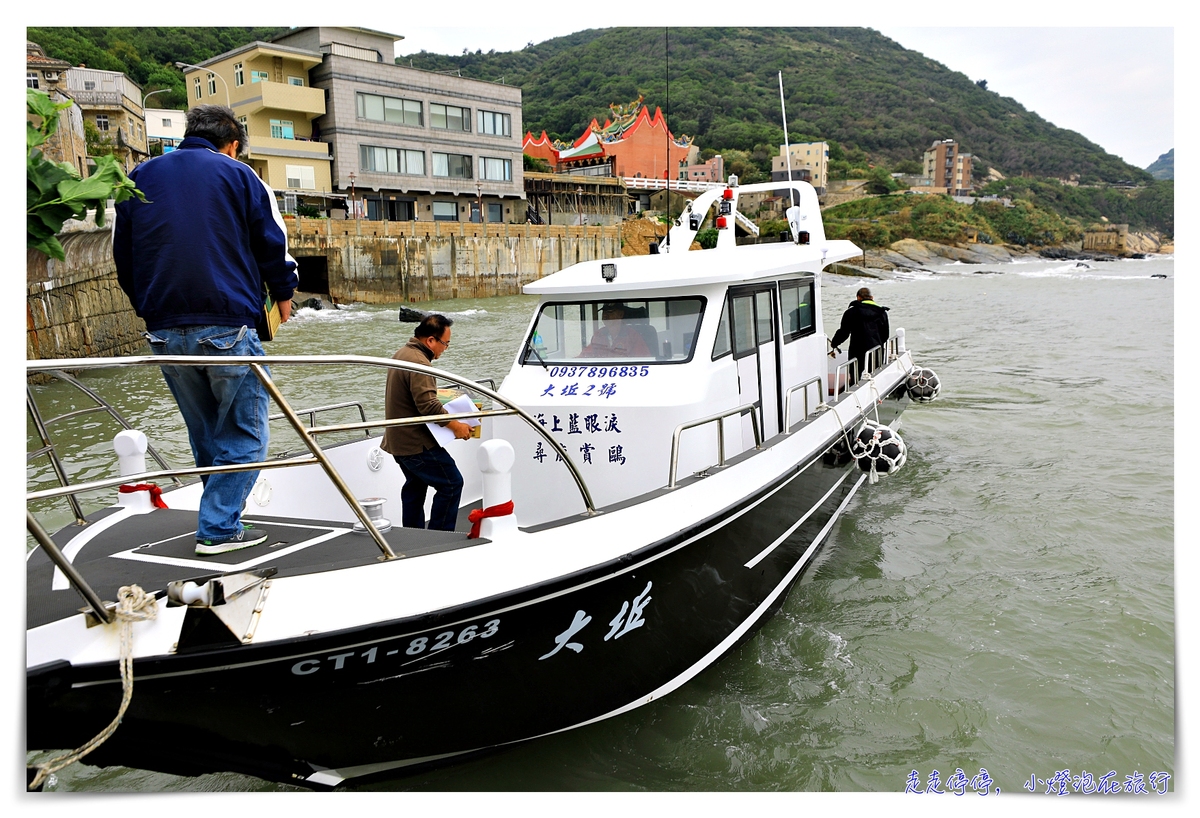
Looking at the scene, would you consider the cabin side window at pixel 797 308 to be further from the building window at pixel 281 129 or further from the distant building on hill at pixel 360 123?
the building window at pixel 281 129

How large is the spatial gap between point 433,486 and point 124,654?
7.83 feet

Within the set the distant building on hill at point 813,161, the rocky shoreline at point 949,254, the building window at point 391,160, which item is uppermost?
the distant building on hill at point 813,161

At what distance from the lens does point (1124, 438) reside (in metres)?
9.87

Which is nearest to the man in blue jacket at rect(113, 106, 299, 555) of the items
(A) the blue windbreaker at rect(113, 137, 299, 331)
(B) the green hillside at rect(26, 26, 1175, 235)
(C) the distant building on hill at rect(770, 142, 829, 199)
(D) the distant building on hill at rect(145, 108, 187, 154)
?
(A) the blue windbreaker at rect(113, 137, 299, 331)

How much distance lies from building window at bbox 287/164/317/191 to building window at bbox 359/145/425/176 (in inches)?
92.2

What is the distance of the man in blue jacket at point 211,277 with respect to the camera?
297 centimetres

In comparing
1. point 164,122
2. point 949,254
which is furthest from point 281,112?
point 949,254

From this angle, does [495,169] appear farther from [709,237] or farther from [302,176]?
[709,237]

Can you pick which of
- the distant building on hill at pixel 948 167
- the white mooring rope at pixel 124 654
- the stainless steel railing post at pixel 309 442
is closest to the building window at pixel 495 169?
the stainless steel railing post at pixel 309 442

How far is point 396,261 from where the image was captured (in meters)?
32.3

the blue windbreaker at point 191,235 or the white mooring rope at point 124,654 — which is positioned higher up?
the blue windbreaker at point 191,235

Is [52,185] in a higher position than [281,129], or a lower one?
lower

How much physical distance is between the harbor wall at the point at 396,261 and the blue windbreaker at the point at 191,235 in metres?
14.3

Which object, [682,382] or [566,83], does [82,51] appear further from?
[682,382]
